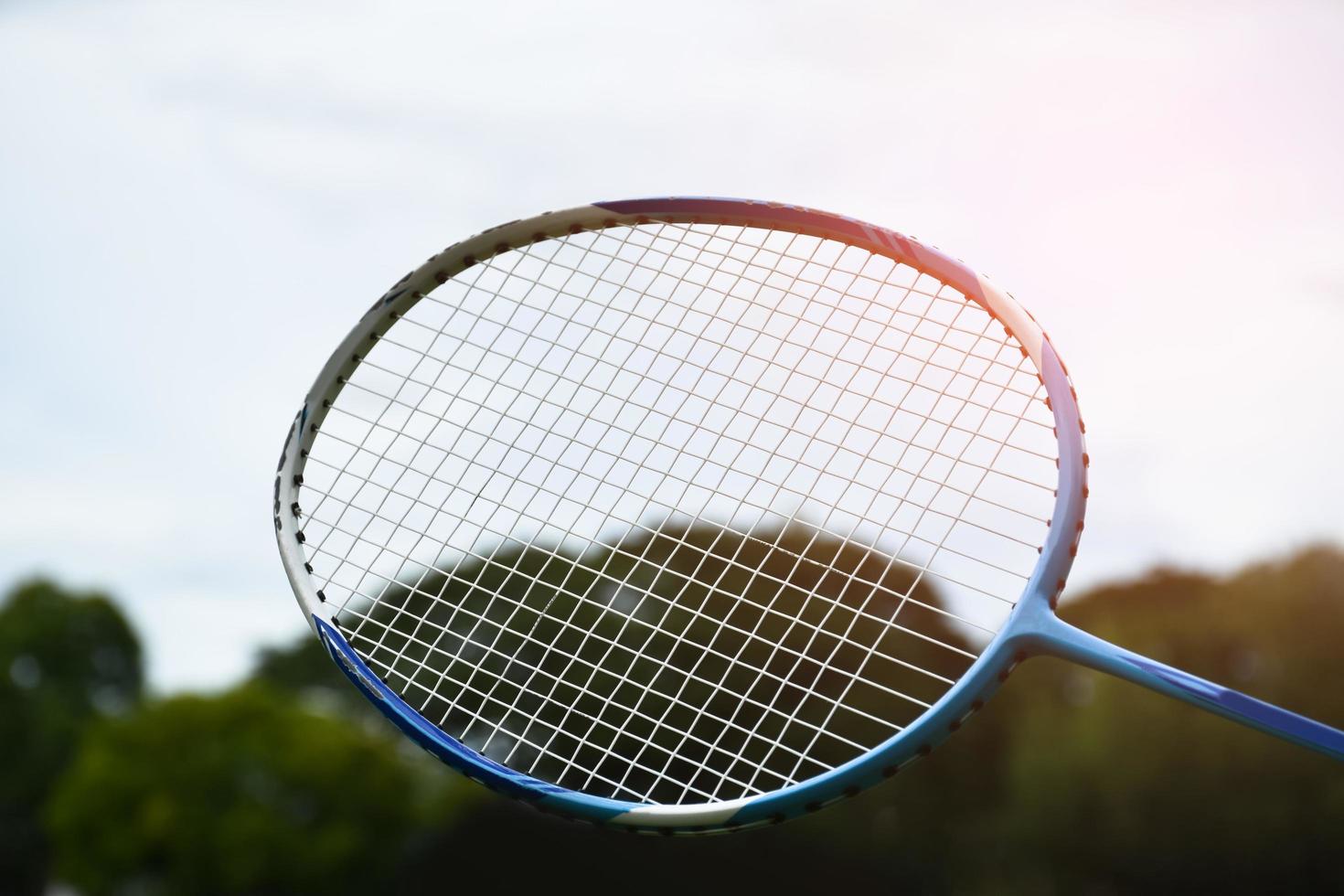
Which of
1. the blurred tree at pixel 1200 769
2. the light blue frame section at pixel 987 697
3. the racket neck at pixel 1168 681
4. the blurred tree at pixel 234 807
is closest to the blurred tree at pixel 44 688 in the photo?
the blurred tree at pixel 234 807

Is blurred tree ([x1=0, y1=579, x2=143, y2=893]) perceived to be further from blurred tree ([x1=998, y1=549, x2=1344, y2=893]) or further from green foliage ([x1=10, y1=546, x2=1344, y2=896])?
blurred tree ([x1=998, y1=549, x2=1344, y2=893])

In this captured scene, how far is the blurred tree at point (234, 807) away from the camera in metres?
17.1

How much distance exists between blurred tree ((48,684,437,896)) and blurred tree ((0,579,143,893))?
2038mm

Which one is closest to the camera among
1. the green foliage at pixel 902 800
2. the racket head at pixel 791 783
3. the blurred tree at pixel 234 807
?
the racket head at pixel 791 783

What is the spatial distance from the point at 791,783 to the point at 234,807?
1762 cm

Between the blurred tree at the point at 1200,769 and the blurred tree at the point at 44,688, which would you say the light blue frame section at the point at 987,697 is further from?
the blurred tree at the point at 44,688

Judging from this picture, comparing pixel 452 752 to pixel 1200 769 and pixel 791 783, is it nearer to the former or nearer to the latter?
pixel 791 783

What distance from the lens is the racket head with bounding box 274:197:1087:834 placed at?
5.56 feet

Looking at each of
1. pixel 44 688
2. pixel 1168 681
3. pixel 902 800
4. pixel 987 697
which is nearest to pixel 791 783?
pixel 987 697

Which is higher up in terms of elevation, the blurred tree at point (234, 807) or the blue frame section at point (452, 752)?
the blue frame section at point (452, 752)

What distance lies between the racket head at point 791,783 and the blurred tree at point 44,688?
2039cm

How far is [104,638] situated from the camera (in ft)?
72.5

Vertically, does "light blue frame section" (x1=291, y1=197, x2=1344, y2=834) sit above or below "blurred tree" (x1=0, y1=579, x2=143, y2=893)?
above

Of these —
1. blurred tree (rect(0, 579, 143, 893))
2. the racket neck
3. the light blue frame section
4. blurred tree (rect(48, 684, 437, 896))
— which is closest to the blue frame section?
the light blue frame section
